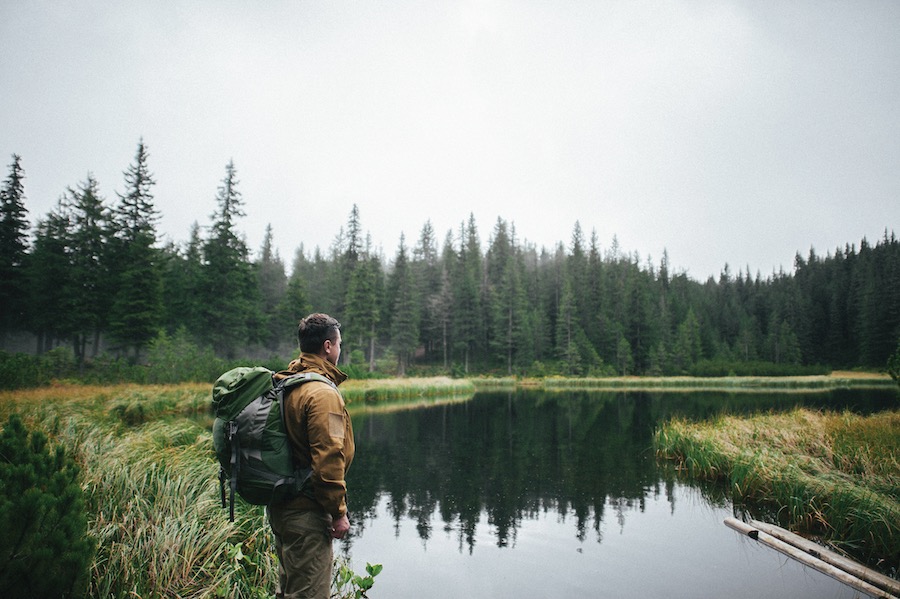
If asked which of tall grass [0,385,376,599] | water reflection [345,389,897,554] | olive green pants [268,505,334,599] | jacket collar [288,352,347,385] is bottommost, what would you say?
water reflection [345,389,897,554]

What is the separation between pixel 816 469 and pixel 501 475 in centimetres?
664

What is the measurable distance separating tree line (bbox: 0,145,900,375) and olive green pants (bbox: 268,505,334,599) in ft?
113

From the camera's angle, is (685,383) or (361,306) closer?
(361,306)

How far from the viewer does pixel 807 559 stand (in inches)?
248

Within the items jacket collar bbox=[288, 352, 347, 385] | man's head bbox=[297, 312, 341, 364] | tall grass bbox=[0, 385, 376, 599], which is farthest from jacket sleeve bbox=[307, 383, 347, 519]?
tall grass bbox=[0, 385, 376, 599]

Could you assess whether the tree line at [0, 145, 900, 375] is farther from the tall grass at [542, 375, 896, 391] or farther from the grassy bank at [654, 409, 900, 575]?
the grassy bank at [654, 409, 900, 575]

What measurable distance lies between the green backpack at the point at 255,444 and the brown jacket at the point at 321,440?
67 mm

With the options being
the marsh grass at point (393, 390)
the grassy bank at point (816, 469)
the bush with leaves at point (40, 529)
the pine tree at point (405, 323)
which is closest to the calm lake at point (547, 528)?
the grassy bank at point (816, 469)

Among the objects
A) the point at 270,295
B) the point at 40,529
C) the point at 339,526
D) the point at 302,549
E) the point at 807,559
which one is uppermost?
the point at 270,295

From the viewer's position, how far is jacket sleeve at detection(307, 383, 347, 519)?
2877 mm

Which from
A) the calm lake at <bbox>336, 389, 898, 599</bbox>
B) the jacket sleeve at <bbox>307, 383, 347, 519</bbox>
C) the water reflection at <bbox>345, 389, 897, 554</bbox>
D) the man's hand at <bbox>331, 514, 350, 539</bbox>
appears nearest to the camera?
the jacket sleeve at <bbox>307, 383, 347, 519</bbox>

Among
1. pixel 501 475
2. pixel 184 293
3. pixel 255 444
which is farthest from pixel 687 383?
pixel 255 444

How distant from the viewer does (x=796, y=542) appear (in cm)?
684

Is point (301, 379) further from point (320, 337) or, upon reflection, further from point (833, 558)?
point (833, 558)
